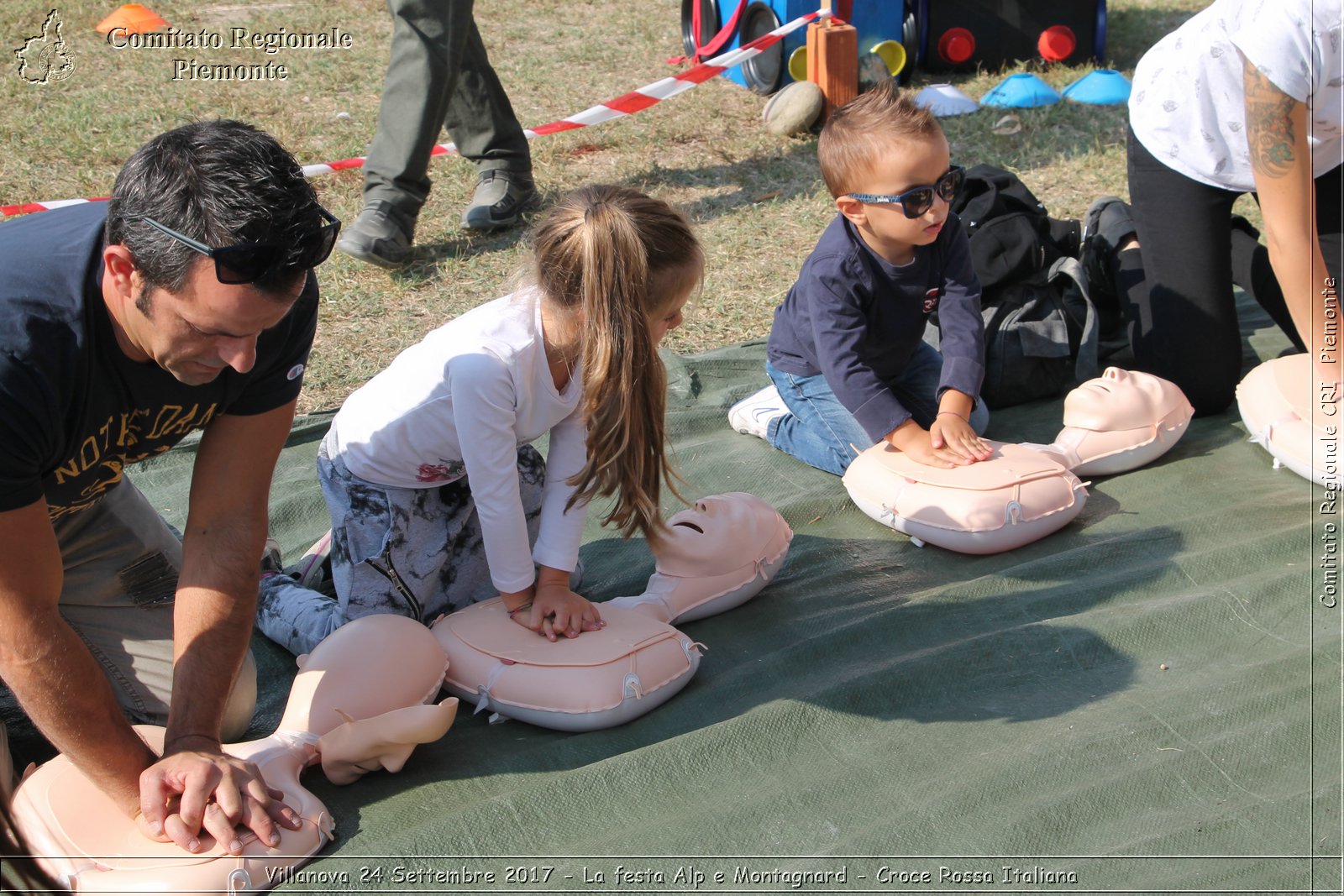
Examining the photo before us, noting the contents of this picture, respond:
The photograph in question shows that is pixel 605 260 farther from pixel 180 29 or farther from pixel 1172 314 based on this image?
pixel 180 29

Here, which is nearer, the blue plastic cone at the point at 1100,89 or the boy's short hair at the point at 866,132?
the boy's short hair at the point at 866,132

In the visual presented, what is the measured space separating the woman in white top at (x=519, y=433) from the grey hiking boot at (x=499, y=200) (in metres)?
2.44

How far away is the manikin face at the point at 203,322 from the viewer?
1.44 m

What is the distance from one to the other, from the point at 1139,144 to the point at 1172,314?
1.51ft

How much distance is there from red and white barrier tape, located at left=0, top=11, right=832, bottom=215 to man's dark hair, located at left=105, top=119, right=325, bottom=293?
3.37m

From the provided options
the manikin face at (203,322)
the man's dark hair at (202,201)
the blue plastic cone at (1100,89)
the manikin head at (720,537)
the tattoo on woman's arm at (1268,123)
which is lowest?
the blue plastic cone at (1100,89)

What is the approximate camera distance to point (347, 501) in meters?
2.19

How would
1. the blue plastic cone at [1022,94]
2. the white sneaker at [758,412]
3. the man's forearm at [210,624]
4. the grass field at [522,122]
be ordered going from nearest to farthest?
the man's forearm at [210,624] < the white sneaker at [758,412] < the grass field at [522,122] < the blue plastic cone at [1022,94]

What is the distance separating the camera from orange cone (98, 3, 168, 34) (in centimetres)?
672

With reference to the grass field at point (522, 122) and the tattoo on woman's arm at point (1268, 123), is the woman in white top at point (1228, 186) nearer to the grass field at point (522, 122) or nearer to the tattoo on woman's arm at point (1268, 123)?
the tattoo on woman's arm at point (1268, 123)

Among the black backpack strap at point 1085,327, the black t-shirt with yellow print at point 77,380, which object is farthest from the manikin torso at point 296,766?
the black backpack strap at point 1085,327

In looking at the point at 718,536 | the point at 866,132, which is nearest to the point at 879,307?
the point at 866,132

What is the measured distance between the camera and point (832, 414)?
9.24 feet

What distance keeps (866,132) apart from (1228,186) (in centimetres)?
98
